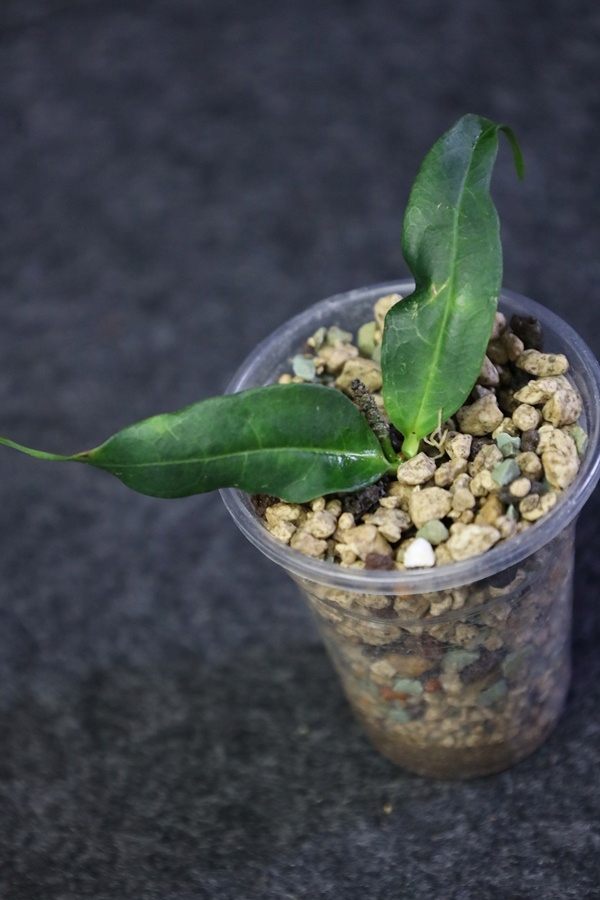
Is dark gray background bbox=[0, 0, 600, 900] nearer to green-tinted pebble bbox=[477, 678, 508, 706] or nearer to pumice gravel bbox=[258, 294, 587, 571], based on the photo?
green-tinted pebble bbox=[477, 678, 508, 706]

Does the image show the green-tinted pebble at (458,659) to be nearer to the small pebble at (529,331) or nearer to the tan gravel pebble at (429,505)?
the tan gravel pebble at (429,505)

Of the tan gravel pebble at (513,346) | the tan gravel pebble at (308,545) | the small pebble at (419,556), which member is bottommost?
the tan gravel pebble at (308,545)

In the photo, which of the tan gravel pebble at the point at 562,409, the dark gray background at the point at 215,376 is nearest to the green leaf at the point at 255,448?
the tan gravel pebble at the point at 562,409

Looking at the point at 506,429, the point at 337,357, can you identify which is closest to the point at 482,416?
the point at 506,429

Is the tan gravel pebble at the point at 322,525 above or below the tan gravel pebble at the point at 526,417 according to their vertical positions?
below

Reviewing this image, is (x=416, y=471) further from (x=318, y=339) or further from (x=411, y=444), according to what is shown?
(x=318, y=339)

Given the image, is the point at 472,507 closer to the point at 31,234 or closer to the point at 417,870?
the point at 417,870
